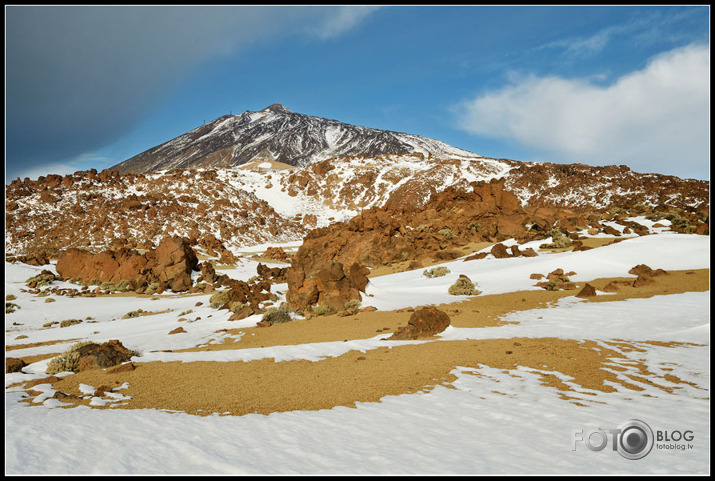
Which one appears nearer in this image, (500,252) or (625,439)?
(625,439)

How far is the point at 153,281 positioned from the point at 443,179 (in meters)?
61.5

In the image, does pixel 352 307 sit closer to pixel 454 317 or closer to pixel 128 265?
pixel 454 317

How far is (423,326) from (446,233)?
25.0 m

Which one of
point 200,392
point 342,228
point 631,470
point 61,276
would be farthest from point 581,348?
point 61,276

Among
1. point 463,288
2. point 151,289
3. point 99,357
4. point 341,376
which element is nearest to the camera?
point 341,376

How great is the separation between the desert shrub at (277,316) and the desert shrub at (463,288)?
8.32 metres

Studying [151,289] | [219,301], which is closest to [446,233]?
[219,301]

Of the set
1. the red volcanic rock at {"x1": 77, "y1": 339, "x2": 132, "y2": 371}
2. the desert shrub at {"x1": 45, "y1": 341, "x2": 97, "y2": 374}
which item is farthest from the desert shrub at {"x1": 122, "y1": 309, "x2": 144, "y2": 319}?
the desert shrub at {"x1": 45, "y1": 341, "x2": 97, "y2": 374}

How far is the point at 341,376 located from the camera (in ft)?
24.8

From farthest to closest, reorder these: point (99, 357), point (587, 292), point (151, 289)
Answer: point (151, 289) < point (587, 292) < point (99, 357)

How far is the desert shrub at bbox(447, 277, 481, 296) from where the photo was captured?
1898 cm

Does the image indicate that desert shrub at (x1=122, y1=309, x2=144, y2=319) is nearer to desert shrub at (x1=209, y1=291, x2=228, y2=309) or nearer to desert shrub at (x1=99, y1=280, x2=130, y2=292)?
desert shrub at (x1=209, y1=291, x2=228, y2=309)

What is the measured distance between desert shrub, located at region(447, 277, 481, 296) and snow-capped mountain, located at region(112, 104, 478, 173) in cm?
13118

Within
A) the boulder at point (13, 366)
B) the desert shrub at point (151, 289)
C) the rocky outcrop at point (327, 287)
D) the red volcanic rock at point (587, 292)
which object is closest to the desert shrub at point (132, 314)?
the desert shrub at point (151, 289)
